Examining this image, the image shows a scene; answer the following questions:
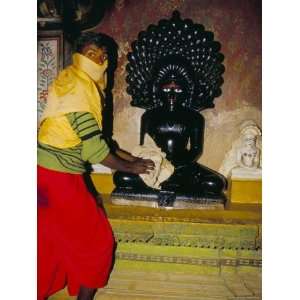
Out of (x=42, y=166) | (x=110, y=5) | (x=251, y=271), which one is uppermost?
(x=110, y=5)

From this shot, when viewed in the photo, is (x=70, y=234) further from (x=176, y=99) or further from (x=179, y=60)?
(x=179, y=60)

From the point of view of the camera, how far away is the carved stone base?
1.81 m

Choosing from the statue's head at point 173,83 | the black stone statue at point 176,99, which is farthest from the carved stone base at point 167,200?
the statue's head at point 173,83

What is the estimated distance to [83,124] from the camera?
5.76 ft

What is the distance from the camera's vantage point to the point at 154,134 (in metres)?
1.91

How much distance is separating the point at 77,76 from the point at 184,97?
46 cm

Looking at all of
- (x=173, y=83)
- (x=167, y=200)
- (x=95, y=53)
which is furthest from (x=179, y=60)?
(x=167, y=200)

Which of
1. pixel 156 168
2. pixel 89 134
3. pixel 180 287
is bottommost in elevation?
pixel 180 287

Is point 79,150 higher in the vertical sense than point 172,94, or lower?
lower

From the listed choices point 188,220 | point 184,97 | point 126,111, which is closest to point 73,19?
point 126,111

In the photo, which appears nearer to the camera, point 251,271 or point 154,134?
point 251,271

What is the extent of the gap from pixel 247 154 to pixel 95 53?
0.75m

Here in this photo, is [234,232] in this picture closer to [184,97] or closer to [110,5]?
[184,97]

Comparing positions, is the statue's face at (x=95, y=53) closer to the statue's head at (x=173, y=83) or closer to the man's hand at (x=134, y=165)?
the statue's head at (x=173, y=83)
